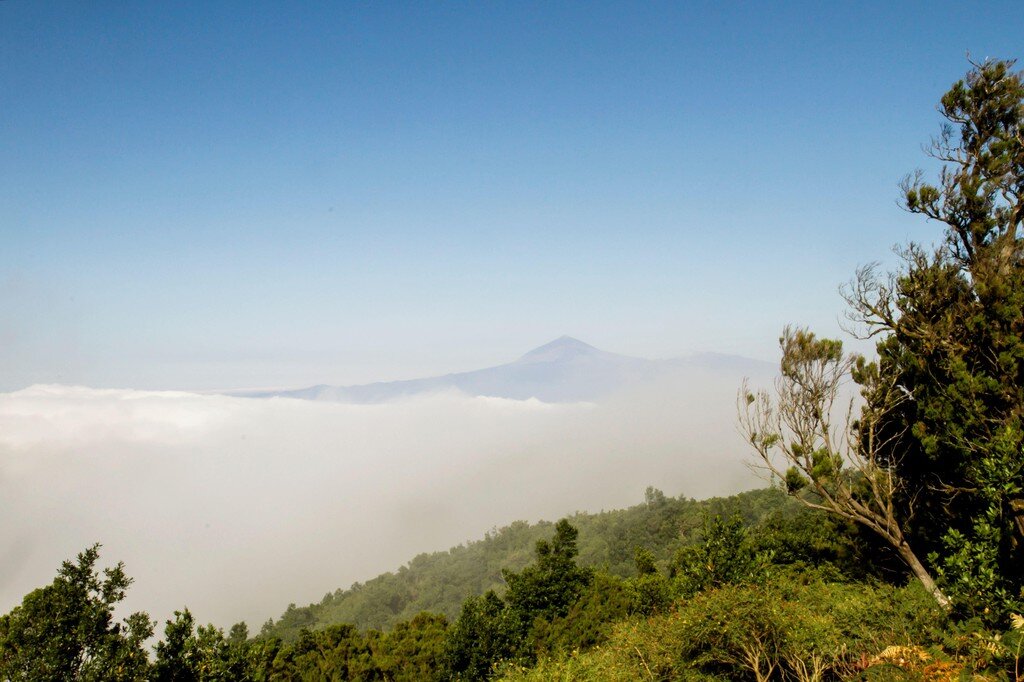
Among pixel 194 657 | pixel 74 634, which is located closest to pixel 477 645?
pixel 194 657

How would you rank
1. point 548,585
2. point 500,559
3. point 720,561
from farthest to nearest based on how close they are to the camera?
point 500,559, point 548,585, point 720,561

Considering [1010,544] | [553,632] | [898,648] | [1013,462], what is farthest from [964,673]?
[553,632]

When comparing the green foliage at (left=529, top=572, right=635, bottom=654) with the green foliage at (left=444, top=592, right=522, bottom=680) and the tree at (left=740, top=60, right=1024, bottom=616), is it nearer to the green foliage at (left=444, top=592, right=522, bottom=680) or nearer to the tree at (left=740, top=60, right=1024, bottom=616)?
the green foliage at (left=444, top=592, right=522, bottom=680)

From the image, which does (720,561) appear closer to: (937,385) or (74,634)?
(937,385)

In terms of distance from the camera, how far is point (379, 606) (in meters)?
130

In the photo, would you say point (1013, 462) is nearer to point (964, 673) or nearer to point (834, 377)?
point (964, 673)

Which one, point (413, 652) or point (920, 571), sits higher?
point (920, 571)

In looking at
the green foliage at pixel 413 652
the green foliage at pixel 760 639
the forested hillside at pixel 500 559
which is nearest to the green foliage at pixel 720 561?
the green foliage at pixel 760 639

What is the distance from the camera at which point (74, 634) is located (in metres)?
13.9

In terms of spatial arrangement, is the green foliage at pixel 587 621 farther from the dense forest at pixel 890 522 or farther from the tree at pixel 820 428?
the tree at pixel 820 428

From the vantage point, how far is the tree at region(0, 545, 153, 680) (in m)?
12.5

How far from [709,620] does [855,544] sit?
50.7ft

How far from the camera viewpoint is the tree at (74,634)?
1245 centimetres

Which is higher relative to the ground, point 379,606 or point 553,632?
point 553,632
